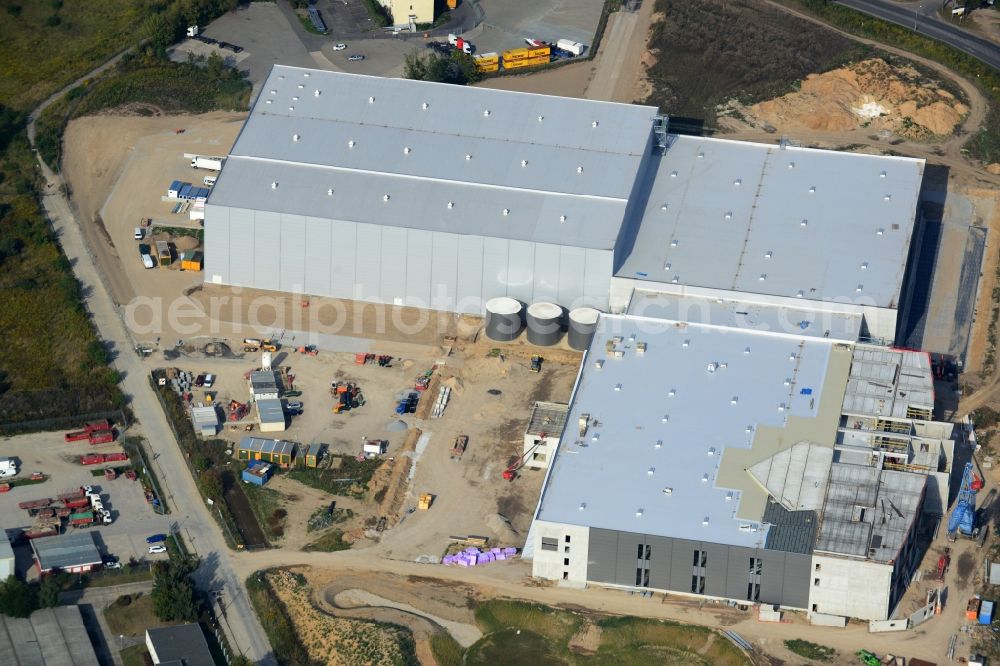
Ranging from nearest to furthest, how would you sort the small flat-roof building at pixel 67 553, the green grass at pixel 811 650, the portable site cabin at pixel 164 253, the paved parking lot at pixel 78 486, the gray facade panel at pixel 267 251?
the green grass at pixel 811 650 → the small flat-roof building at pixel 67 553 → the paved parking lot at pixel 78 486 → the gray facade panel at pixel 267 251 → the portable site cabin at pixel 164 253

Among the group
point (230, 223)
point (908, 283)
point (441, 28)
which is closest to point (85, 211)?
point (230, 223)

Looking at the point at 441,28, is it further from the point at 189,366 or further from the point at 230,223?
the point at 189,366

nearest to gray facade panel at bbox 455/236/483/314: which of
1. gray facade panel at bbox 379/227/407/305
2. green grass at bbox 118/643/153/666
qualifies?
gray facade panel at bbox 379/227/407/305

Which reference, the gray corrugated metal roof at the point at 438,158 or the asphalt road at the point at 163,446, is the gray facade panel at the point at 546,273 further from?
the asphalt road at the point at 163,446

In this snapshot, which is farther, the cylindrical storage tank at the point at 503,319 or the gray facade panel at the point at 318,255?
the gray facade panel at the point at 318,255

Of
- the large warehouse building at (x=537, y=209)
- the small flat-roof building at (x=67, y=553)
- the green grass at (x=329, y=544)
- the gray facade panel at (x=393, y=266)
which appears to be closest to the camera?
the small flat-roof building at (x=67, y=553)

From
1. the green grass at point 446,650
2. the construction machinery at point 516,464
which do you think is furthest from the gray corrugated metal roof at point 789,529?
the green grass at point 446,650

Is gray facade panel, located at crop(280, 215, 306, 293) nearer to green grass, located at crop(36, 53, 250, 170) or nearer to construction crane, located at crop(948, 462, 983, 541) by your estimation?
green grass, located at crop(36, 53, 250, 170)
